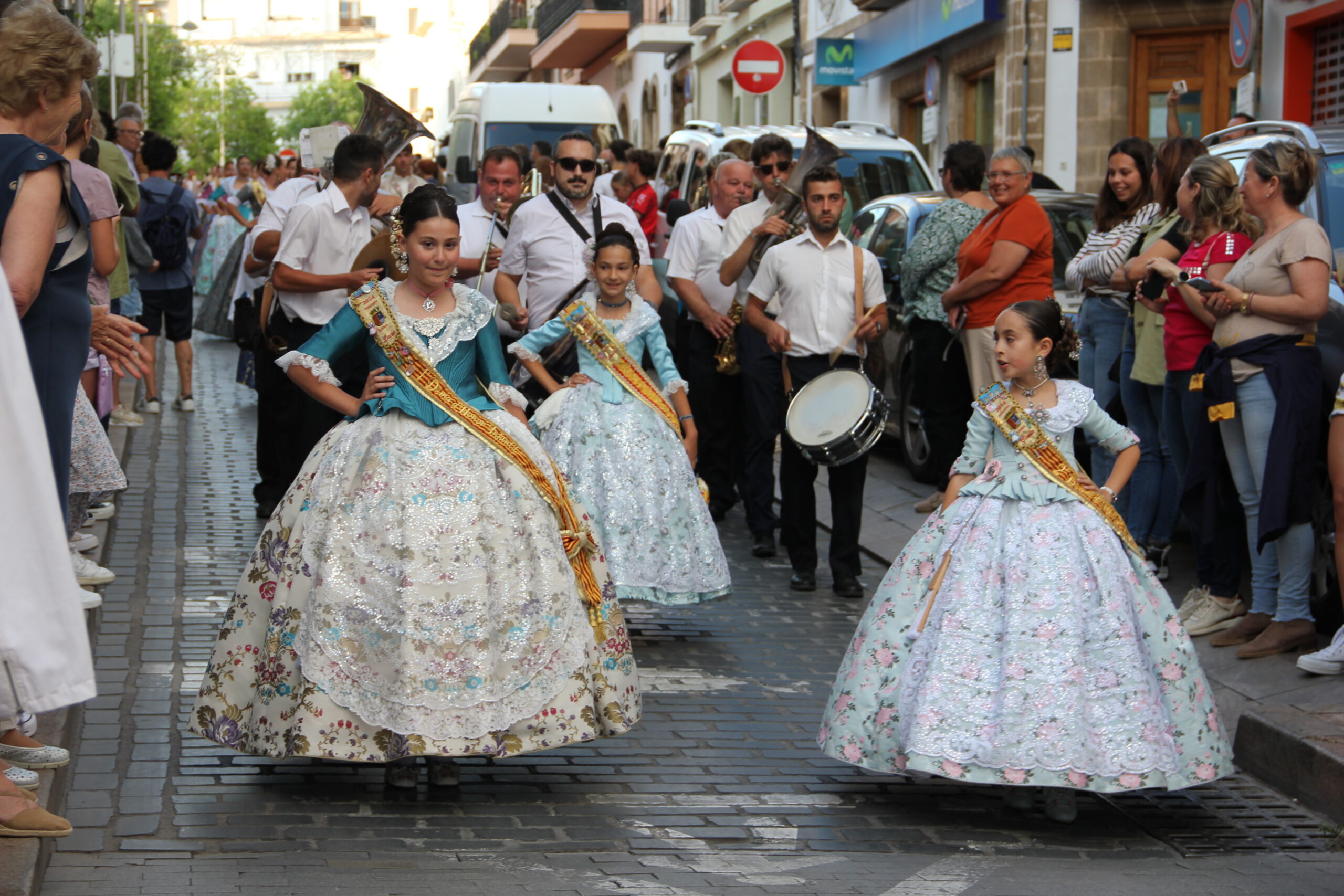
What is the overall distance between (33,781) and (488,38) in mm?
51430

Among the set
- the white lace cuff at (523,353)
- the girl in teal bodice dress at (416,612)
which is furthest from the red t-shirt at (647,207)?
the girl in teal bodice dress at (416,612)

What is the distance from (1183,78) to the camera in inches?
738

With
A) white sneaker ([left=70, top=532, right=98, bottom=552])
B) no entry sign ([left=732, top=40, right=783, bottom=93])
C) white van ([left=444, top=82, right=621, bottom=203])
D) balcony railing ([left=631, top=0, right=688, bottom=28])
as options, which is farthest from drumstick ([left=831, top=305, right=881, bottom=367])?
balcony railing ([left=631, top=0, right=688, bottom=28])

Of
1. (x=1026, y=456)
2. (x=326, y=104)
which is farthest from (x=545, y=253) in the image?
(x=326, y=104)

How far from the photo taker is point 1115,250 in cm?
837

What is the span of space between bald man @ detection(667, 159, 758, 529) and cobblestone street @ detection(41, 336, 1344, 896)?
11.1 feet

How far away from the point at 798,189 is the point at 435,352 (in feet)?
13.9

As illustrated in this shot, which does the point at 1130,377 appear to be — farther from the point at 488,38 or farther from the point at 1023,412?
the point at 488,38

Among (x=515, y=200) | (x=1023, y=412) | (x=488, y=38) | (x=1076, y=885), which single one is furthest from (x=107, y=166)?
(x=488, y=38)

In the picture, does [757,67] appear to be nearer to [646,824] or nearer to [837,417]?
[837,417]

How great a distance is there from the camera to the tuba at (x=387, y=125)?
29.6 ft

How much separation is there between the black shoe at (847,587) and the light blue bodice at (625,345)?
1.48 meters

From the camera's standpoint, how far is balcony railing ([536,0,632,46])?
41844mm
